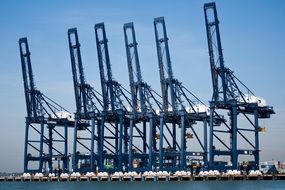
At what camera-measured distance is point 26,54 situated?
10675 centimetres

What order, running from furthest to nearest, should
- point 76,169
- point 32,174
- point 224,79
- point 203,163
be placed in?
1. point 32,174
2. point 76,169
3. point 203,163
4. point 224,79

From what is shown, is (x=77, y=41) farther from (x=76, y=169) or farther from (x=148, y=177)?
(x=148, y=177)

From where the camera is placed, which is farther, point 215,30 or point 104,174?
point 104,174

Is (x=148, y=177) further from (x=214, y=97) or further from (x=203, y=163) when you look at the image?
(x=214, y=97)

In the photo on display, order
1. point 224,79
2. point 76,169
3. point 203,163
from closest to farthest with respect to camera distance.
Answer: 1. point 224,79
2. point 203,163
3. point 76,169

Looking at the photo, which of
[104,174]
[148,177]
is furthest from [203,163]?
[104,174]

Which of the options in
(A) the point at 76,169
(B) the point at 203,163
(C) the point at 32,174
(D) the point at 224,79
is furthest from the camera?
(C) the point at 32,174

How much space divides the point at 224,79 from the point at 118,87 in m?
21.2

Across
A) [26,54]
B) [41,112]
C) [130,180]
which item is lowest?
[130,180]

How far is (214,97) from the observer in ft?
278

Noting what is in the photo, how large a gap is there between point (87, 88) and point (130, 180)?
20.4 m

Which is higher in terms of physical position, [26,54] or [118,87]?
[26,54]

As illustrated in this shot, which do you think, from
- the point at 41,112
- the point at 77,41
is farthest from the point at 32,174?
the point at 77,41

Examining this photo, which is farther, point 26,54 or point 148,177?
point 26,54
